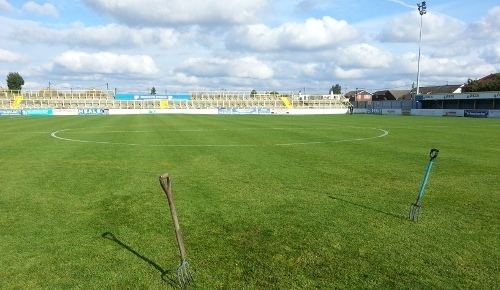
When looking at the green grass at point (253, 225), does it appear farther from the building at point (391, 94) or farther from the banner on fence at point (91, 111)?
the building at point (391, 94)

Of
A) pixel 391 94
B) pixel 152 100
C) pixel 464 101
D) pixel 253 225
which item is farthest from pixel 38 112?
pixel 391 94

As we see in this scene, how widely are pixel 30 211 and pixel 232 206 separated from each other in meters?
4.21

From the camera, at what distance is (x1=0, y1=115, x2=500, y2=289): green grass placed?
5.60m

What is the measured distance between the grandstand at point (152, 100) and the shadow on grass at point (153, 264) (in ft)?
258

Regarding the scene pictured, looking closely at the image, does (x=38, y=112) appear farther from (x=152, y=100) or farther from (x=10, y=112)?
(x=152, y=100)

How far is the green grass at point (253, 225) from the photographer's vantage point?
18.4ft

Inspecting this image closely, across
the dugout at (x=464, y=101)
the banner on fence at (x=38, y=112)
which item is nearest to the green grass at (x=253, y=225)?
the dugout at (x=464, y=101)

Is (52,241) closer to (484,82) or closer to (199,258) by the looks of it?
(199,258)

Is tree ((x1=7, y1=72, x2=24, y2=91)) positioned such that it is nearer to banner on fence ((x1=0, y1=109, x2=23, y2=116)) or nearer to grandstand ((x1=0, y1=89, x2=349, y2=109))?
Result: grandstand ((x1=0, y1=89, x2=349, y2=109))

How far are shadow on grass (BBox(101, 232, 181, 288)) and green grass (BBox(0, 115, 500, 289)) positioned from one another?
0.6 inches

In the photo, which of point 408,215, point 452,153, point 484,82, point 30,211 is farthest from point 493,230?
point 484,82

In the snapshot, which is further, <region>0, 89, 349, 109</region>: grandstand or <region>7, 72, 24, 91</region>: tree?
<region>7, 72, 24, 91</region>: tree

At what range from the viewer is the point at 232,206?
28.9 feet

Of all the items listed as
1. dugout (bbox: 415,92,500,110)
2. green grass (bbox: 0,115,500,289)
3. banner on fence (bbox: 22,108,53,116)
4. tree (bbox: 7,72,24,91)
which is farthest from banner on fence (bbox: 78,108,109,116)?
tree (bbox: 7,72,24,91)
